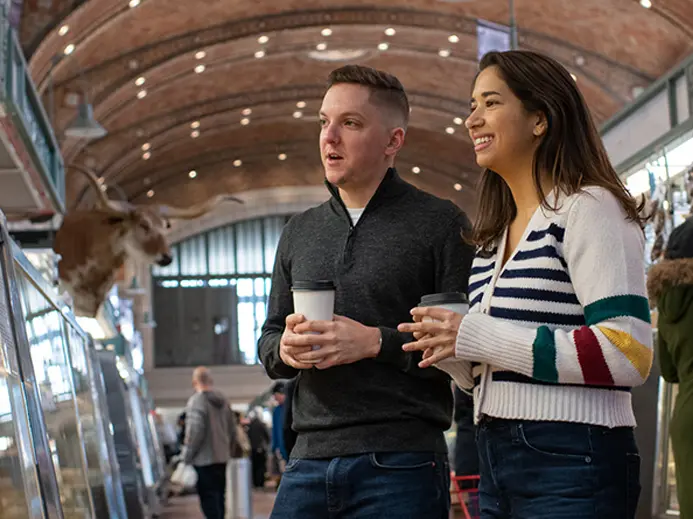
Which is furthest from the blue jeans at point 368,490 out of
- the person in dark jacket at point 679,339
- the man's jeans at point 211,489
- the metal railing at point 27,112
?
the man's jeans at point 211,489

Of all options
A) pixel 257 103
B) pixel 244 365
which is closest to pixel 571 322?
pixel 257 103

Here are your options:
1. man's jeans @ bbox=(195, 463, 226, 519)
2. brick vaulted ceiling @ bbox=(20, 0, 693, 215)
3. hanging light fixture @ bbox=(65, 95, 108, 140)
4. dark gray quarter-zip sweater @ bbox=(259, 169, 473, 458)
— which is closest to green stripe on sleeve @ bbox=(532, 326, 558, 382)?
dark gray quarter-zip sweater @ bbox=(259, 169, 473, 458)

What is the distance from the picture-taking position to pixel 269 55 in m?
27.5

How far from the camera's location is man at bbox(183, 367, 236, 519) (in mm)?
11344

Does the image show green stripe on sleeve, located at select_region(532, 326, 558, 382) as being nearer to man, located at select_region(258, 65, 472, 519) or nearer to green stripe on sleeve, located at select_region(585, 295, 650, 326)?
green stripe on sleeve, located at select_region(585, 295, 650, 326)

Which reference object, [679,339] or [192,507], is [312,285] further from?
[192,507]

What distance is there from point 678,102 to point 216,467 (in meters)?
5.49

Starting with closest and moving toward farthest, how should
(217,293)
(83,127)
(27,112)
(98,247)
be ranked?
(98,247) < (27,112) < (83,127) < (217,293)

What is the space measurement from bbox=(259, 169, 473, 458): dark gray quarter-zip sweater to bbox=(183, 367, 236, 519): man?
8524 millimetres

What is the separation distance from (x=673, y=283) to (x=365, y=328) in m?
2.34

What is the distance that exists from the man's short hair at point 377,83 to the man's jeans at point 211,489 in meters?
8.77

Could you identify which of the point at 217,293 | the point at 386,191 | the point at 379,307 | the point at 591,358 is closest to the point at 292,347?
the point at 379,307

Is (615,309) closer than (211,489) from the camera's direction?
Yes

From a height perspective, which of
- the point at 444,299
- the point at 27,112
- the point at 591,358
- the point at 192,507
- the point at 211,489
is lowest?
the point at 192,507
